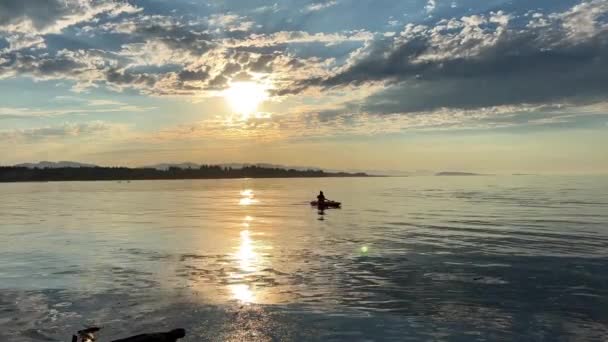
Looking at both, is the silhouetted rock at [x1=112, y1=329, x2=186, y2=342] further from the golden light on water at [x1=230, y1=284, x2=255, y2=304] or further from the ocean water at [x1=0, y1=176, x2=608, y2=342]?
the golden light on water at [x1=230, y1=284, x2=255, y2=304]

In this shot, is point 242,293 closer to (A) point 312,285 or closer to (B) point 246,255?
(A) point 312,285

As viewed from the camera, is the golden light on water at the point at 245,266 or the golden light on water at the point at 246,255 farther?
the golden light on water at the point at 246,255

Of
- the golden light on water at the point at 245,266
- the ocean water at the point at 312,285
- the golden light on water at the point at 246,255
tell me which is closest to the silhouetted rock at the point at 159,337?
the ocean water at the point at 312,285

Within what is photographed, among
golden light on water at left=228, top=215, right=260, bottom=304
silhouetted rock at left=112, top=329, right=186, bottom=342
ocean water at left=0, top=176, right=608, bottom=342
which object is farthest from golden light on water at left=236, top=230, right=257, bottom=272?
silhouetted rock at left=112, top=329, right=186, bottom=342

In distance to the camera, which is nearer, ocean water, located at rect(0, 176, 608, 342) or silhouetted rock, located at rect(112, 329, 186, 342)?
silhouetted rock, located at rect(112, 329, 186, 342)

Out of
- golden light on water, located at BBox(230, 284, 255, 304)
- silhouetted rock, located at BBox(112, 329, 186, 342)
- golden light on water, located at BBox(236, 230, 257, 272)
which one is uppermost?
silhouetted rock, located at BBox(112, 329, 186, 342)

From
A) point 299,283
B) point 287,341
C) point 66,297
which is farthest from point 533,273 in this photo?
point 66,297

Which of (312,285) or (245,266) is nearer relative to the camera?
(312,285)

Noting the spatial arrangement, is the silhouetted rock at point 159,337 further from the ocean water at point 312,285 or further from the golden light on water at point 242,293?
the golden light on water at point 242,293

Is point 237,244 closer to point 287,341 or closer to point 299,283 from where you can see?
point 299,283

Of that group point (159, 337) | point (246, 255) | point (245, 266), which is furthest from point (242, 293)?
point (246, 255)

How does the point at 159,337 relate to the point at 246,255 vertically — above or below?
above

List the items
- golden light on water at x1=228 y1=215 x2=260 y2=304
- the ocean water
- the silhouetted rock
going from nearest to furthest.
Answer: the silhouetted rock < the ocean water < golden light on water at x1=228 y1=215 x2=260 y2=304

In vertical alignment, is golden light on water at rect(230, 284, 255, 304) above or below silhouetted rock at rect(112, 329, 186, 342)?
below
